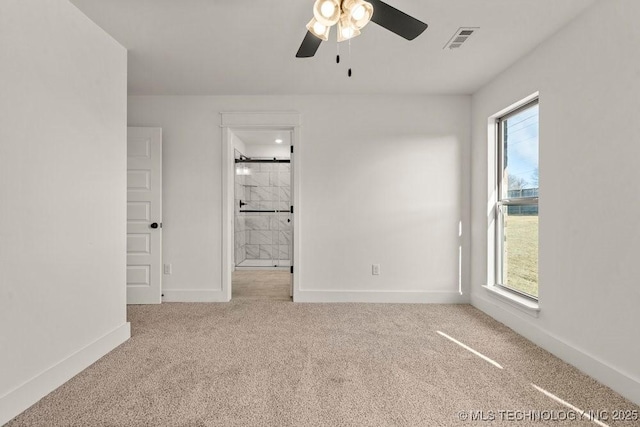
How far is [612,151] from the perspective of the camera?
203 centimetres

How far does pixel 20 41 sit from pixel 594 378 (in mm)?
3875

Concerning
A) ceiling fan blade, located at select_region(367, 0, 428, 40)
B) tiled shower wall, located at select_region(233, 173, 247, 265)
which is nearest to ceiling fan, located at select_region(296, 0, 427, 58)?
ceiling fan blade, located at select_region(367, 0, 428, 40)

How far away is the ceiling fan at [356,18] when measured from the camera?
1522 millimetres

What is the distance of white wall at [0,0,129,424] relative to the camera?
1720 mm

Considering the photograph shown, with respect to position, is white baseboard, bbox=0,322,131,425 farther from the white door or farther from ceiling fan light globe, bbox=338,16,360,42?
ceiling fan light globe, bbox=338,16,360,42

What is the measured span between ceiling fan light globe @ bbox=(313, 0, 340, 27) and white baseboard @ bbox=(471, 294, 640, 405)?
251 centimetres

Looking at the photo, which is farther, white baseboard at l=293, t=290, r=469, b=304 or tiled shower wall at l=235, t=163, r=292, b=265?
tiled shower wall at l=235, t=163, r=292, b=265

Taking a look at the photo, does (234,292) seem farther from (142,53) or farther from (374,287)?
(142,53)

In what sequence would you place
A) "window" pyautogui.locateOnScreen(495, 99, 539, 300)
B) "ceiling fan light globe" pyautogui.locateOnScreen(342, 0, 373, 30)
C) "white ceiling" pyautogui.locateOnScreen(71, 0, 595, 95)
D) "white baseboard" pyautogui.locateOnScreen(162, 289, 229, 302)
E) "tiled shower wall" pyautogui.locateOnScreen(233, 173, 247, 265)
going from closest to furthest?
"ceiling fan light globe" pyautogui.locateOnScreen(342, 0, 373, 30) → "white ceiling" pyautogui.locateOnScreen(71, 0, 595, 95) → "window" pyautogui.locateOnScreen(495, 99, 539, 300) → "white baseboard" pyautogui.locateOnScreen(162, 289, 229, 302) → "tiled shower wall" pyautogui.locateOnScreen(233, 173, 247, 265)

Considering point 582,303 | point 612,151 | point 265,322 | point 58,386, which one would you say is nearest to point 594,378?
point 582,303

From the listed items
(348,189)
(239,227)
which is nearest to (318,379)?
(348,189)

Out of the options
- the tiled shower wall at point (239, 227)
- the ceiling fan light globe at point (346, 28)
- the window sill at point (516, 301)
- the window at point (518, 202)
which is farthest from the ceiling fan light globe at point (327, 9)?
the tiled shower wall at point (239, 227)

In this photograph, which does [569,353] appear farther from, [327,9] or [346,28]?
[327,9]

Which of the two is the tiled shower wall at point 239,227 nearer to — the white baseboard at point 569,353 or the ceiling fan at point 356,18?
the white baseboard at point 569,353
